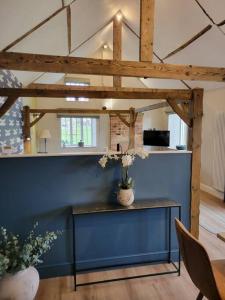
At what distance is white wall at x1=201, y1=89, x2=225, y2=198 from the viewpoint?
5.15 meters

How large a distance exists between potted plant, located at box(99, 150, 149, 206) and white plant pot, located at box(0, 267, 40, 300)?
3.44ft

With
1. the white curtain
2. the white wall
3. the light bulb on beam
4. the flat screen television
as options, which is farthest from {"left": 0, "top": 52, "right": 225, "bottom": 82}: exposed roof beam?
the flat screen television

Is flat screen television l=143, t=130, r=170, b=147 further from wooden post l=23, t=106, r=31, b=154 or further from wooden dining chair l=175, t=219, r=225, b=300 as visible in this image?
wooden dining chair l=175, t=219, r=225, b=300

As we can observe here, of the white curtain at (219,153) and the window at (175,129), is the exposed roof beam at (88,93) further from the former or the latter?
the window at (175,129)

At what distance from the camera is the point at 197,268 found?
1.38 metres

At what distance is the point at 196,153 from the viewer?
2.72 m

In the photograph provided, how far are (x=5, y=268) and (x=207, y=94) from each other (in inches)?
211

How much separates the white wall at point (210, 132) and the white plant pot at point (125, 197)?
11.2 ft

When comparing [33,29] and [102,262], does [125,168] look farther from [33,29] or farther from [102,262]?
[33,29]

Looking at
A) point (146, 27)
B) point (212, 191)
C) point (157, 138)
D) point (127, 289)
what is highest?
point (146, 27)

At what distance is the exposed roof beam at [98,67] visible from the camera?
2131 mm

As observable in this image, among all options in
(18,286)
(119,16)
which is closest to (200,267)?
(18,286)

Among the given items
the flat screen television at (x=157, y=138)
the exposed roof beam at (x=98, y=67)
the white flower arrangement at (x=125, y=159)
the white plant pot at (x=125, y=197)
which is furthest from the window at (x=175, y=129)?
the white plant pot at (x=125, y=197)

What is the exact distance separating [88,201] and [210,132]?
4014 millimetres
